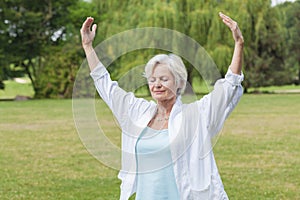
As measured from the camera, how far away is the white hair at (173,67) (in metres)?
3.16

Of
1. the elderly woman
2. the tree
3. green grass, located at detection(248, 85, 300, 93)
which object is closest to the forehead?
the elderly woman

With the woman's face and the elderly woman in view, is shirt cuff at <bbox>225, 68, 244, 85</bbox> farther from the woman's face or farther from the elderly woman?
the woman's face

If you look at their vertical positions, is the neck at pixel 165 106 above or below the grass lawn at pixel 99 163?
above

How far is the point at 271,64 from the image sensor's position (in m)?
41.7

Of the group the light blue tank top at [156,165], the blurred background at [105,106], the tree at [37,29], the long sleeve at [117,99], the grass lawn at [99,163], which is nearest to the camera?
the light blue tank top at [156,165]

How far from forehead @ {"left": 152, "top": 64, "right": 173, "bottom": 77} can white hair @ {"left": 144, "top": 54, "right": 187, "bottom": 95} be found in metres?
0.01

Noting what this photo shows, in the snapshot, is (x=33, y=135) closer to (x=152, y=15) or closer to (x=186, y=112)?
(x=186, y=112)

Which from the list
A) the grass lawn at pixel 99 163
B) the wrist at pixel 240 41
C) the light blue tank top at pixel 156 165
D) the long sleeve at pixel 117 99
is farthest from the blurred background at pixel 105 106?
the wrist at pixel 240 41

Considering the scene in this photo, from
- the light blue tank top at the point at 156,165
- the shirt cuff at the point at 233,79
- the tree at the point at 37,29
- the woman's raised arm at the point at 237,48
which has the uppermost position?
the woman's raised arm at the point at 237,48

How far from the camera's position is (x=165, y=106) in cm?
329

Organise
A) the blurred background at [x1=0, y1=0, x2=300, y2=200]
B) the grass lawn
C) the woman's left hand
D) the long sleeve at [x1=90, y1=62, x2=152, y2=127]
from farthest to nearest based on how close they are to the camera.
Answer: the blurred background at [x1=0, y1=0, x2=300, y2=200]
the grass lawn
the long sleeve at [x1=90, y1=62, x2=152, y2=127]
the woman's left hand

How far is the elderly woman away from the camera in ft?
10.3

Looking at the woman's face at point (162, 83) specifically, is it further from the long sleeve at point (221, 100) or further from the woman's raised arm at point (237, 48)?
the woman's raised arm at point (237, 48)

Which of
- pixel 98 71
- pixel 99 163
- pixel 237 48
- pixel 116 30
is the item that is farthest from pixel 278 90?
pixel 237 48
